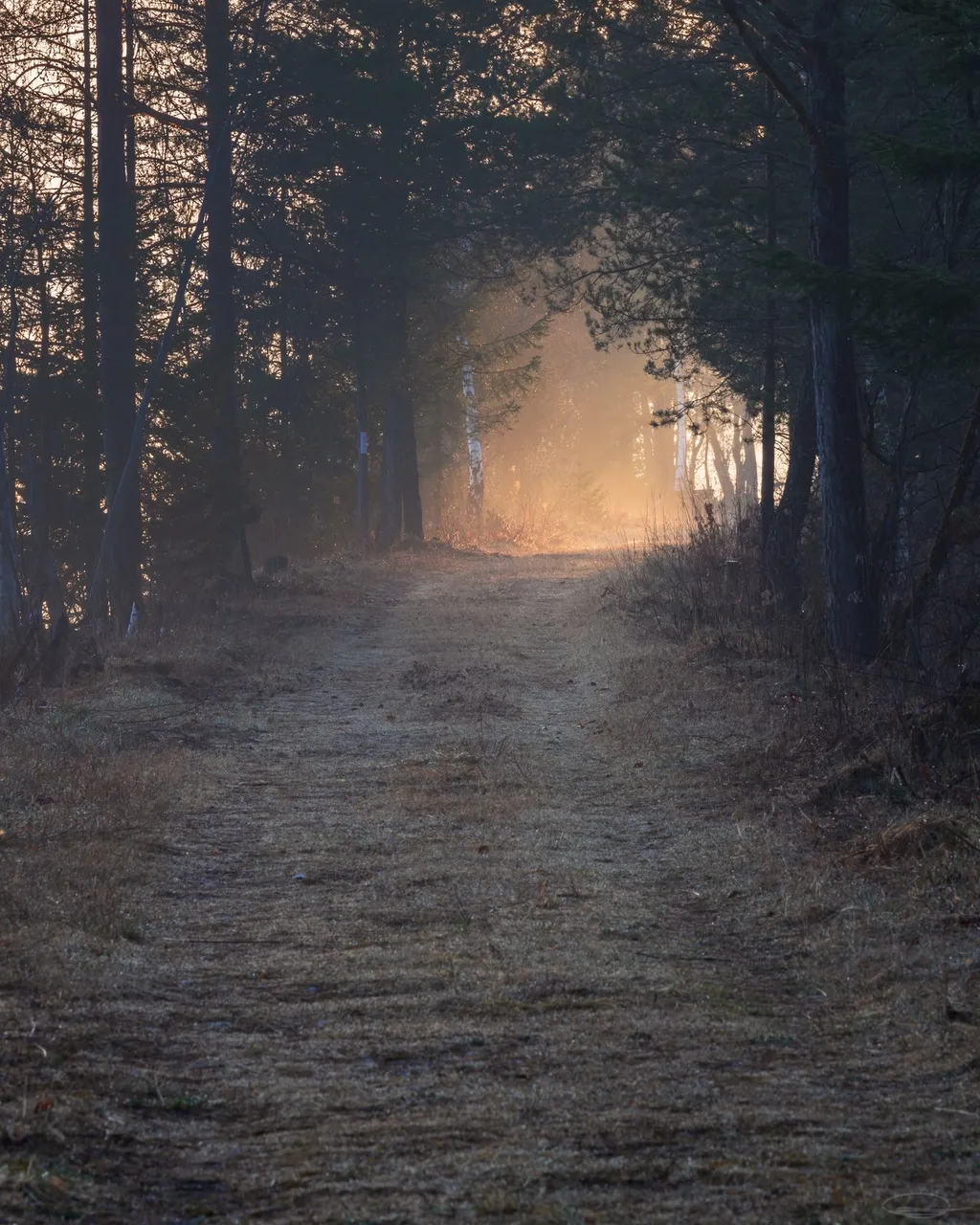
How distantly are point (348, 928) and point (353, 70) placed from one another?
2309 cm

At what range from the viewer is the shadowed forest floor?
12.5 ft

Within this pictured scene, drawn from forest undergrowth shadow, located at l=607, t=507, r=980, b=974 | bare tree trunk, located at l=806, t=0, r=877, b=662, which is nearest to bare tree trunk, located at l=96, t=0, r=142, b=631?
forest undergrowth shadow, located at l=607, t=507, r=980, b=974

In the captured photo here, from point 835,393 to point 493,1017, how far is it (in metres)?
9.01

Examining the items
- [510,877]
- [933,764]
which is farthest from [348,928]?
[933,764]

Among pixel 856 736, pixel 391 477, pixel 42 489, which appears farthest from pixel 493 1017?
pixel 391 477

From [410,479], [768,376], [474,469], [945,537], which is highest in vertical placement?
[474,469]

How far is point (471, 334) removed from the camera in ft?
113

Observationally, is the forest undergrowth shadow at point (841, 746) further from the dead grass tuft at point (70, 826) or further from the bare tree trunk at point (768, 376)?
the dead grass tuft at point (70, 826)

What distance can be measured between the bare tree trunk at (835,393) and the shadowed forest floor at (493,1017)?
3279 mm

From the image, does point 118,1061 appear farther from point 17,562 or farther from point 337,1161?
point 17,562

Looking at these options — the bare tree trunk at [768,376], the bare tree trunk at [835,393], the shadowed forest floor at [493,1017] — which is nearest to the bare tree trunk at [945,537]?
the bare tree trunk at [835,393]

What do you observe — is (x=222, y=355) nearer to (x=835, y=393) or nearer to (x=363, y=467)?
(x=363, y=467)

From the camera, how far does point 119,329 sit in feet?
70.5

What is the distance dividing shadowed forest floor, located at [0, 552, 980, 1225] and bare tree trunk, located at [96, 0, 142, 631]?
11669 millimetres
